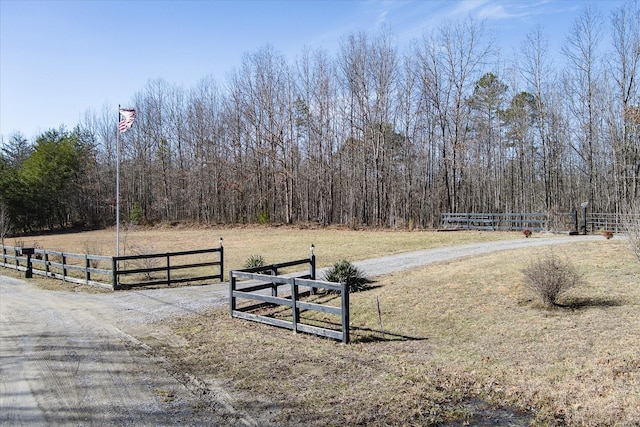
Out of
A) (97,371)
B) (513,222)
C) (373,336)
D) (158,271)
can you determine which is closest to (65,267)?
(158,271)

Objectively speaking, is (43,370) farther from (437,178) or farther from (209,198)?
(209,198)

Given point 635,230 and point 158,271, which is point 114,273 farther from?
point 635,230

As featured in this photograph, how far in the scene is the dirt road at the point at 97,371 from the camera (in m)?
4.89

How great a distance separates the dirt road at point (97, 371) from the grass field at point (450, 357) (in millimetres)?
447

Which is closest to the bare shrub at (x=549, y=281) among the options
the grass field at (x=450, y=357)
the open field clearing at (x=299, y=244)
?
the grass field at (x=450, y=357)

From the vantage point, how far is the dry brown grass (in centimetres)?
494

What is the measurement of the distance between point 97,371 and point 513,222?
1124 inches

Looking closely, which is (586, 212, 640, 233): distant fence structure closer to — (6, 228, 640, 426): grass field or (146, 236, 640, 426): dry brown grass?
(6, 228, 640, 426): grass field

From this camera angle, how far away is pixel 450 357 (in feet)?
22.8

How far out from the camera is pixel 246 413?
16.2 ft

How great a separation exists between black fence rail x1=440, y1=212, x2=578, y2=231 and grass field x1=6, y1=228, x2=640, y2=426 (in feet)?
45.6

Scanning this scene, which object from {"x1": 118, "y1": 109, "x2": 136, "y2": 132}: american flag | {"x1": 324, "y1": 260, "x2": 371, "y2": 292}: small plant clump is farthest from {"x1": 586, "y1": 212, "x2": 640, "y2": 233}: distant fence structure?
{"x1": 118, "y1": 109, "x2": 136, "y2": 132}: american flag

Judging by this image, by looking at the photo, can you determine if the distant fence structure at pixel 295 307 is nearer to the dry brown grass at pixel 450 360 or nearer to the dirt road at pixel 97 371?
the dry brown grass at pixel 450 360

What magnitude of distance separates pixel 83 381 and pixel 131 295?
26.2 ft
